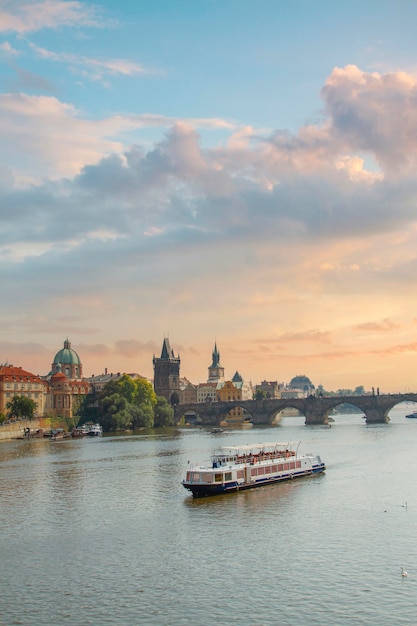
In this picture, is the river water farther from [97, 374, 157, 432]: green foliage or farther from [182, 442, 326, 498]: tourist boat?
[97, 374, 157, 432]: green foliage

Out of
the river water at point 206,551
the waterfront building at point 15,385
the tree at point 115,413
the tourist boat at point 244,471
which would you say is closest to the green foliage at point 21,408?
the waterfront building at point 15,385

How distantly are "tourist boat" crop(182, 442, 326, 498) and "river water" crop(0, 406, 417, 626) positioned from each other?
54.1 inches

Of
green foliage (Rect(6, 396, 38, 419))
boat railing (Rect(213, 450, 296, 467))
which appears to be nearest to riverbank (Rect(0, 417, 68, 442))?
green foliage (Rect(6, 396, 38, 419))

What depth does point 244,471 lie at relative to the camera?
7306 centimetres

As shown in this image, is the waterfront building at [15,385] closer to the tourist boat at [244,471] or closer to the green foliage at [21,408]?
the green foliage at [21,408]

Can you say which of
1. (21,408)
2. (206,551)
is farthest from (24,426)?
(206,551)

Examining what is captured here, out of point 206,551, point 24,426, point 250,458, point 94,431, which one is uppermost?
point 24,426

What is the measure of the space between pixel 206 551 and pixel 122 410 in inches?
5630

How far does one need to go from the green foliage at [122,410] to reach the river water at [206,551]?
10305cm

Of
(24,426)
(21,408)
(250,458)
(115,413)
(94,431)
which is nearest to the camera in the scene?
(250,458)

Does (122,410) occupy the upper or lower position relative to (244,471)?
upper

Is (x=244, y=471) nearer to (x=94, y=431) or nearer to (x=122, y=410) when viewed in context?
(x=94, y=431)

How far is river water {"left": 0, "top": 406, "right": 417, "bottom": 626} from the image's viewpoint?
35.5 m

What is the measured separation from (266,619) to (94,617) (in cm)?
801
